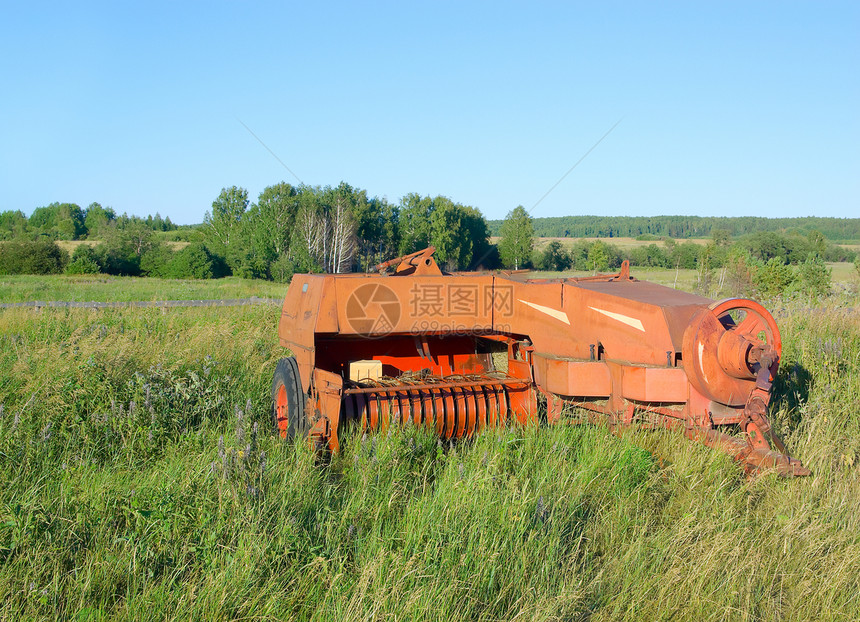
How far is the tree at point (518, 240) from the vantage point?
139 ft

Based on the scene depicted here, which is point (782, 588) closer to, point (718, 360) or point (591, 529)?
point (591, 529)

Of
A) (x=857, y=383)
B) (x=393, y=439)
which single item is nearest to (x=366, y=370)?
(x=393, y=439)

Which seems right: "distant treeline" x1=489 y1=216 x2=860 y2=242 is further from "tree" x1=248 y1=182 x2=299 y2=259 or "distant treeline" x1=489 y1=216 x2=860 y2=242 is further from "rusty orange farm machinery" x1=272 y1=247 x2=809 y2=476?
"rusty orange farm machinery" x1=272 y1=247 x2=809 y2=476

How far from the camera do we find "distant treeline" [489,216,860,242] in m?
77.8

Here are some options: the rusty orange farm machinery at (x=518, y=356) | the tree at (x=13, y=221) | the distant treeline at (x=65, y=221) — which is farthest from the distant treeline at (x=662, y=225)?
the rusty orange farm machinery at (x=518, y=356)

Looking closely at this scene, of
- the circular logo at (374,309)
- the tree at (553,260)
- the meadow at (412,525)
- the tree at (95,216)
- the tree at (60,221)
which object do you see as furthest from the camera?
the tree at (95,216)

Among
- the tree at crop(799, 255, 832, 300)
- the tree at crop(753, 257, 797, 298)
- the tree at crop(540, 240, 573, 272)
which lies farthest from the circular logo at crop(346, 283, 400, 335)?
the tree at crop(540, 240, 573, 272)

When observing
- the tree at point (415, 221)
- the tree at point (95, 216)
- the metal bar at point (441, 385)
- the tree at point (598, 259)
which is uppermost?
the tree at point (95, 216)

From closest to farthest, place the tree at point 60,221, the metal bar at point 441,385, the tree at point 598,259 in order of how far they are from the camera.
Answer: the metal bar at point 441,385 < the tree at point 598,259 < the tree at point 60,221

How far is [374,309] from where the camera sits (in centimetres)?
502

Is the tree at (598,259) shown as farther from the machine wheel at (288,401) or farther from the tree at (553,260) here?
the machine wheel at (288,401)

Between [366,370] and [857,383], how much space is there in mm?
4308

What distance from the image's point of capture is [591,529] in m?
3.23

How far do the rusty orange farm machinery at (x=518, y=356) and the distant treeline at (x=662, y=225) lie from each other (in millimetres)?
70933
